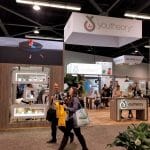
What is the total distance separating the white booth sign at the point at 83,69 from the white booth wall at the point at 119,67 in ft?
9.42

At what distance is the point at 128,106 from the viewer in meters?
9.42

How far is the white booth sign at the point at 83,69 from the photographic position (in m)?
15.3

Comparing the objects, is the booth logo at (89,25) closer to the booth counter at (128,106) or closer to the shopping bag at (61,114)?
the shopping bag at (61,114)

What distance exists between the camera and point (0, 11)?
10453 mm

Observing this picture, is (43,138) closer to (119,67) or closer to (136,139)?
(136,139)

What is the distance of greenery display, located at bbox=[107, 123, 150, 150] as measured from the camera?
6.34 feet

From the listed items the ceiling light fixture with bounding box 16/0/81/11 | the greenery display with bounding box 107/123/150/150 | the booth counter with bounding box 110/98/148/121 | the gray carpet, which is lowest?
the gray carpet

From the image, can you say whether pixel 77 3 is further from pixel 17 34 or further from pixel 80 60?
pixel 80 60

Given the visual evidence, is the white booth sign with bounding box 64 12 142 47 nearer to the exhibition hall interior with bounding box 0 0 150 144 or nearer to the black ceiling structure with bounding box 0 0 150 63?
the exhibition hall interior with bounding box 0 0 150 144

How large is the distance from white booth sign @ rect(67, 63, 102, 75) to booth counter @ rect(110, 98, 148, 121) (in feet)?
19.3

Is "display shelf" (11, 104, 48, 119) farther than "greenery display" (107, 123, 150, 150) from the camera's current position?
Yes

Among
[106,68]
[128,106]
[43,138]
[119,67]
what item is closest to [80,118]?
[43,138]

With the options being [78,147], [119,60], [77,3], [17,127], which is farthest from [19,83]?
[119,60]

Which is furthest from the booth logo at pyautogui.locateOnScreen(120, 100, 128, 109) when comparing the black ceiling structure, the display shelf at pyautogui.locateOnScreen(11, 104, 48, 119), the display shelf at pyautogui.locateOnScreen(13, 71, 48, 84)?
the black ceiling structure
